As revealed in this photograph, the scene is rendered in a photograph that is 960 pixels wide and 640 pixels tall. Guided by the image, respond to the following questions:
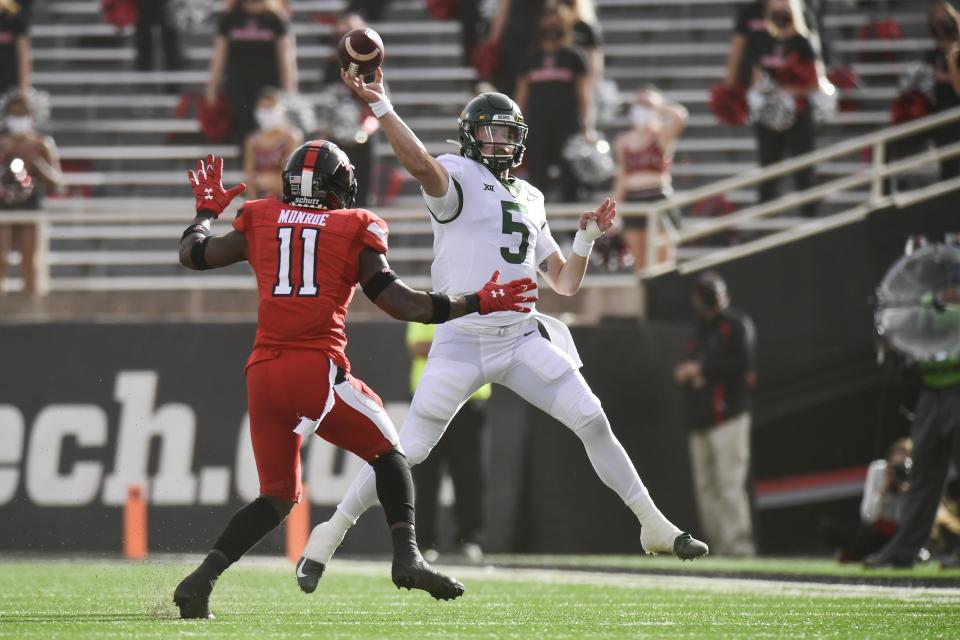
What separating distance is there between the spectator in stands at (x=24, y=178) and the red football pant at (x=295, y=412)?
7537mm

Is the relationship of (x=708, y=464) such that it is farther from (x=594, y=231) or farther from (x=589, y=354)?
(x=594, y=231)

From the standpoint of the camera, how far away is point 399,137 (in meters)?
6.95

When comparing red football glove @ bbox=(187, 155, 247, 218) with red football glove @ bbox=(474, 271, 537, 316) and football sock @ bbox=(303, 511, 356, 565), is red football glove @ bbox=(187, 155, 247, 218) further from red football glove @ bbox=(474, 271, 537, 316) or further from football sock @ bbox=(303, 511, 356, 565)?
football sock @ bbox=(303, 511, 356, 565)

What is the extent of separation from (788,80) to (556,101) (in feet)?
6.06

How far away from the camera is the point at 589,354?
1257 centimetres

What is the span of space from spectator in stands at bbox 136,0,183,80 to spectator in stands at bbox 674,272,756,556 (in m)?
6.93

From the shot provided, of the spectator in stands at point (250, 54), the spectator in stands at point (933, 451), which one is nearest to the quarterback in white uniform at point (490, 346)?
the spectator in stands at point (933, 451)

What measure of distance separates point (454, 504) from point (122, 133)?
728cm

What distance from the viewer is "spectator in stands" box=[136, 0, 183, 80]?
55.3 ft

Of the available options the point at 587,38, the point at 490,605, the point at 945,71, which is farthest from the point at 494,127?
→ the point at 945,71

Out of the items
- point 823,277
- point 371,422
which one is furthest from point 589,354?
point 371,422

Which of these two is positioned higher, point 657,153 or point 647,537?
point 657,153

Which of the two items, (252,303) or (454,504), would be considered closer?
(454,504)

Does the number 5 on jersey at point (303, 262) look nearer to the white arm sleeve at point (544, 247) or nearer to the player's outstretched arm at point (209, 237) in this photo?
the player's outstretched arm at point (209, 237)
